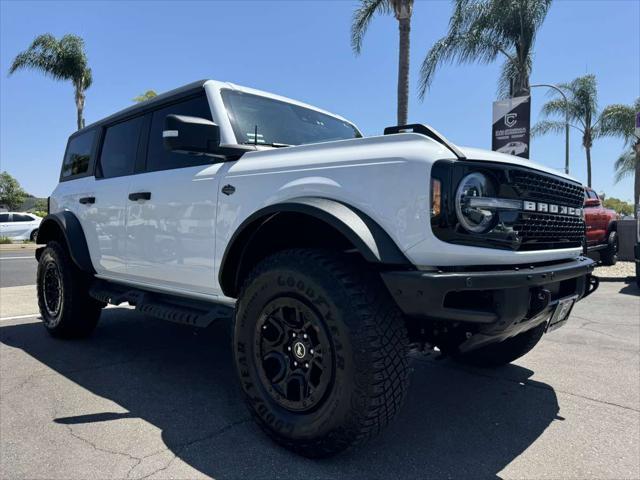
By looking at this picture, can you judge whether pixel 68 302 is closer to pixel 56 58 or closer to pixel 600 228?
pixel 600 228

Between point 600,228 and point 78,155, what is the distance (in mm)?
10541

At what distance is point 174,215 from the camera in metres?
3.32

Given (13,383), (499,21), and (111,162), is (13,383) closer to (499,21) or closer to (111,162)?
(111,162)

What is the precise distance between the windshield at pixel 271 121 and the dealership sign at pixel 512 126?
24.9 ft

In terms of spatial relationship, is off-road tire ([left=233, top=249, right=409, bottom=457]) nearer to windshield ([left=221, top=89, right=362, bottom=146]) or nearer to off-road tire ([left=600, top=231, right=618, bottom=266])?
windshield ([left=221, top=89, right=362, bottom=146])

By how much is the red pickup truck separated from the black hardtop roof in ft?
30.3

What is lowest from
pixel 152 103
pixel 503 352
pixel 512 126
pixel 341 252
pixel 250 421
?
pixel 250 421

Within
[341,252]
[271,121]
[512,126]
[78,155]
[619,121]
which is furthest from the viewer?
[619,121]

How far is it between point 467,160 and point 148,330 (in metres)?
4.15

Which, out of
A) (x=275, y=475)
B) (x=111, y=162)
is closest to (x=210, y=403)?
(x=275, y=475)

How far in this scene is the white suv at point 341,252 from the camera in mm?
2139

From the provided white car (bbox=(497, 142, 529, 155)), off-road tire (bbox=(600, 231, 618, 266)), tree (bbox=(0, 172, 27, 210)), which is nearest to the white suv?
white car (bbox=(497, 142, 529, 155))

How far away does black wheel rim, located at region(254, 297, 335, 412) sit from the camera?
7.60 ft

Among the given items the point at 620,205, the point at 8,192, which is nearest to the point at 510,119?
the point at 8,192
